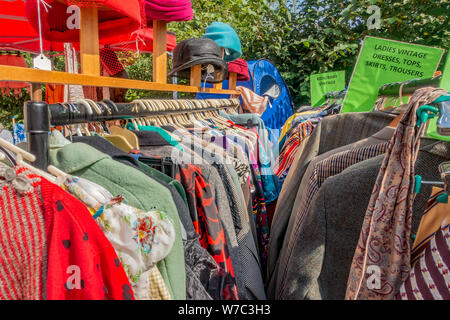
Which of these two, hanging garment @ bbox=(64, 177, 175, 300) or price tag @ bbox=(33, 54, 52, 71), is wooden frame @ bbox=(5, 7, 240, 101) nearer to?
price tag @ bbox=(33, 54, 52, 71)

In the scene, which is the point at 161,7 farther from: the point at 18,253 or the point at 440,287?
the point at 440,287

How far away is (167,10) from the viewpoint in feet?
4.33

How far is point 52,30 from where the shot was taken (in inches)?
51.6

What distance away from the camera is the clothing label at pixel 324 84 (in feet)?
8.02

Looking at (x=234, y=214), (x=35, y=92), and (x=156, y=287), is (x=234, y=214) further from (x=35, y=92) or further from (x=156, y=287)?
(x=35, y=92)

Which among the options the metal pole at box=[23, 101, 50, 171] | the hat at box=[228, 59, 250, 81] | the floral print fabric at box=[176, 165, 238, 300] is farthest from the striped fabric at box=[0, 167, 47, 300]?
the hat at box=[228, 59, 250, 81]

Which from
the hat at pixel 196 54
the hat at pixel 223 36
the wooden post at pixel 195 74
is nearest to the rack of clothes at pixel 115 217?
the hat at pixel 196 54

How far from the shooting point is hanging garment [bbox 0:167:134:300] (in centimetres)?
43

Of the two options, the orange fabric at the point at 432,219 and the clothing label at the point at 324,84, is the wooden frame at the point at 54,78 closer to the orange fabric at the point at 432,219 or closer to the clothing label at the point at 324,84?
the orange fabric at the point at 432,219

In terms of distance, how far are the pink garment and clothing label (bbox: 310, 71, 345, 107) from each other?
1.41 m

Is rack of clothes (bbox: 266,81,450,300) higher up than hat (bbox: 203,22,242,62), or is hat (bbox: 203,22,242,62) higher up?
hat (bbox: 203,22,242,62)

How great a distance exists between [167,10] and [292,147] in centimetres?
81

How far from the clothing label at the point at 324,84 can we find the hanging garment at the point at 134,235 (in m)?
2.19

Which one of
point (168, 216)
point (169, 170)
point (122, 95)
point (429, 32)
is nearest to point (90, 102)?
point (169, 170)
